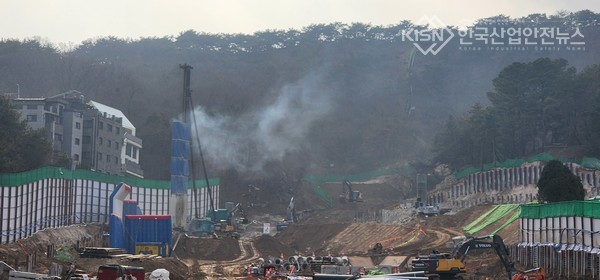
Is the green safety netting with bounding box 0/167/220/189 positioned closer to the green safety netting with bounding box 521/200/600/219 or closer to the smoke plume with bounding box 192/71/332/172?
the green safety netting with bounding box 521/200/600/219

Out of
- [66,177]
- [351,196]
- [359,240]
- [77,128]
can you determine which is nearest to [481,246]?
→ [359,240]

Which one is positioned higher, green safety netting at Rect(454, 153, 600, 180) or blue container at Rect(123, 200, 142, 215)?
green safety netting at Rect(454, 153, 600, 180)

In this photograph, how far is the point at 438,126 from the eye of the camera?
554ft

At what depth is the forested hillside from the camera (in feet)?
434

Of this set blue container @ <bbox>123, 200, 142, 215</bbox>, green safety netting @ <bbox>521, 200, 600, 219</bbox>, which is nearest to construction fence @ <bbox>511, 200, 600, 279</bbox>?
green safety netting @ <bbox>521, 200, 600, 219</bbox>

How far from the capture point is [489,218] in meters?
76.4

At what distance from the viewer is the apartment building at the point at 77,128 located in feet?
342

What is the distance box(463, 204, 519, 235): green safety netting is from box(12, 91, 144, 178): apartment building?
42926 mm

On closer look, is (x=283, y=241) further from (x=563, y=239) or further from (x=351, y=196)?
(x=563, y=239)

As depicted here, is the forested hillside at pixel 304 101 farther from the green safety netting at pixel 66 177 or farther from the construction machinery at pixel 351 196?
the green safety netting at pixel 66 177

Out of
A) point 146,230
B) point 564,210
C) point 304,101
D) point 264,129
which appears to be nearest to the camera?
point 564,210

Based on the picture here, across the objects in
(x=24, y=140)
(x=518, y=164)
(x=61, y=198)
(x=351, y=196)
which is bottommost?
(x=61, y=198)

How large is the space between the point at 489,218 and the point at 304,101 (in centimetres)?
10539

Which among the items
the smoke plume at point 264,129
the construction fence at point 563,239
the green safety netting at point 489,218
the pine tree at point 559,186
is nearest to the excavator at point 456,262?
the construction fence at point 563,239
